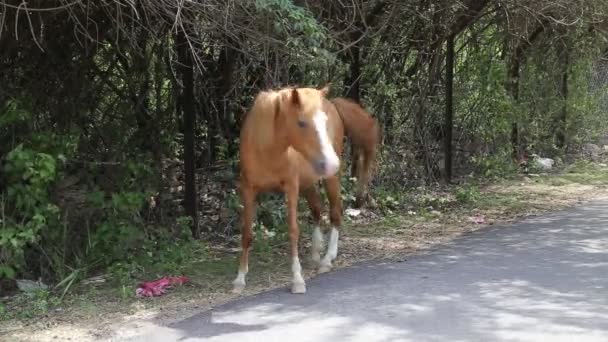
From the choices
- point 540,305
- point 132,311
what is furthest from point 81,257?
point 540,305

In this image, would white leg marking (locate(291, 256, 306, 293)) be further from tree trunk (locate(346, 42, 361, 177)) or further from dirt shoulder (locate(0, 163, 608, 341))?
tree trunk (locate(346, 42, 361, 177))

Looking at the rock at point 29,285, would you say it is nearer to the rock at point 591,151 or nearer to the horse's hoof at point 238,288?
the horse's hoof at point 238,288

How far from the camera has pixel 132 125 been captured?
7.25m

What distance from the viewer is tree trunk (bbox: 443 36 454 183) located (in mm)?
11023

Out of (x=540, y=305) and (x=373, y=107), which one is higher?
(x=373, y=107)

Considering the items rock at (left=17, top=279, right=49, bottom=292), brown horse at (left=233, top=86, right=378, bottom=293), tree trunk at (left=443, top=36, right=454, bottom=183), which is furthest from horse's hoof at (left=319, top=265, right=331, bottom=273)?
tree trunk at (left=443, top=36, right=454, bottom=183)

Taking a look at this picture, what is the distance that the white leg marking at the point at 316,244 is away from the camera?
21.6 ft

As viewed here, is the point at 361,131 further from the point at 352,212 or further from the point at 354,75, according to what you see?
the point at 354,75

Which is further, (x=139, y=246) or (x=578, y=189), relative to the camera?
(x=578, y=189)

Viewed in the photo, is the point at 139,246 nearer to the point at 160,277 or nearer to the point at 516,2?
the point at 160,277

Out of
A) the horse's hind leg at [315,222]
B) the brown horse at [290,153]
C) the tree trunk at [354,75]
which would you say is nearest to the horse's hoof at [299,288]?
the brown horse at [290,153]

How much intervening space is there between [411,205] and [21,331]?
238 inches

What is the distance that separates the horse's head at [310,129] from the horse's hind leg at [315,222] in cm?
143

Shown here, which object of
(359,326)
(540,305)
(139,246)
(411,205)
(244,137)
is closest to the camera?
(359,326)
